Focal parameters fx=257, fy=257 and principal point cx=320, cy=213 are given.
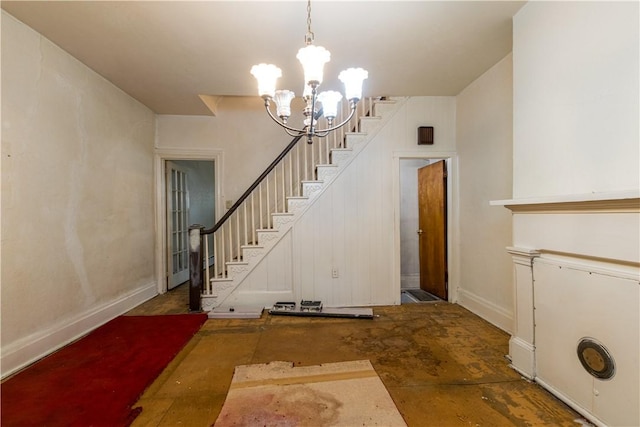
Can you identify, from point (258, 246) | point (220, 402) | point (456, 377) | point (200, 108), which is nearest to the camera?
point (220, 402)

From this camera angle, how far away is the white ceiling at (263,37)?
1874 mm

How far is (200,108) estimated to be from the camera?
3.62 meters

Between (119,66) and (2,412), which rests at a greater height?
(119,66)

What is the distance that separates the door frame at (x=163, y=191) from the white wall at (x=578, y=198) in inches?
143

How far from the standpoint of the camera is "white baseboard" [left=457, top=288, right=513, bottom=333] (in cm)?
258

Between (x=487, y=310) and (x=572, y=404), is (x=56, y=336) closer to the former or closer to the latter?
(x=572, y=404)

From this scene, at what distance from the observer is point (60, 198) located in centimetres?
235

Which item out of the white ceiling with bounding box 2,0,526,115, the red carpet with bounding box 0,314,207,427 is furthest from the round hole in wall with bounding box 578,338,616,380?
the red carpet with bounding box 0,314,207,427

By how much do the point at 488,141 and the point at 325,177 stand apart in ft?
6.17

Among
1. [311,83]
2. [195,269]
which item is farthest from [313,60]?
[195,269]

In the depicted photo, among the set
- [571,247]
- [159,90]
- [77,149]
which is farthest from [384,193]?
[77,149]

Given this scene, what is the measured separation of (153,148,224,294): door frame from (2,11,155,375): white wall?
0.42 m

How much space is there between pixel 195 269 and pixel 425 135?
11.2ft

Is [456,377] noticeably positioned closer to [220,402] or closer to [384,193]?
[220,402]
